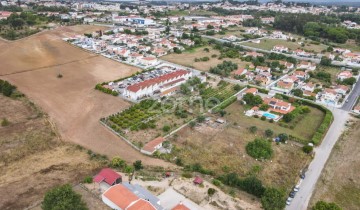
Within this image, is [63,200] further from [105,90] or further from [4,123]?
[105,90]

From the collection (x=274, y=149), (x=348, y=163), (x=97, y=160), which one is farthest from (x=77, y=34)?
(x=348, y=163)

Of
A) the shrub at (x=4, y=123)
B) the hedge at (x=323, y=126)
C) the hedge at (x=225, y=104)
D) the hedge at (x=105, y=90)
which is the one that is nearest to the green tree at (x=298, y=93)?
the hedge at (x=323, y=126)

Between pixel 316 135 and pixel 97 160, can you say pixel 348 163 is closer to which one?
pixel 316 135

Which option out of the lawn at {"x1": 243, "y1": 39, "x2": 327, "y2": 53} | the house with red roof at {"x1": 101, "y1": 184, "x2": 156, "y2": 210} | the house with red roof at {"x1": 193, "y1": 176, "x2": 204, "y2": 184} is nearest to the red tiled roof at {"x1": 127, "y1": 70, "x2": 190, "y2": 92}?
the house with red roof at {"x1": 193, "y1": 176, "x2": 204, "y2": 184}

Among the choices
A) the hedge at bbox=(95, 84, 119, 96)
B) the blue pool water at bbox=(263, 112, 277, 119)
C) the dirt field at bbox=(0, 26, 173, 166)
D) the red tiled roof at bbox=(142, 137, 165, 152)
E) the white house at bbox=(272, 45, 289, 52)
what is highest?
the white house at bbox=(272, 45, 289, 52)

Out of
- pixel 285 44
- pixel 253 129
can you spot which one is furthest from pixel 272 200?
pixel 285 44

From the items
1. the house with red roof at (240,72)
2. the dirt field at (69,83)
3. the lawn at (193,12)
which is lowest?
the dirt field at (69,83)

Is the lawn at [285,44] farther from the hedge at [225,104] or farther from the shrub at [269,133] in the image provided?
the shrub at [269,133]

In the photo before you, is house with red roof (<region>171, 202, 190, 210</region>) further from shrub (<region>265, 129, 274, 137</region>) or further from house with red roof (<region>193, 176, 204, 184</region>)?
shrub (<region>265, 129, 274, 137</region>)
